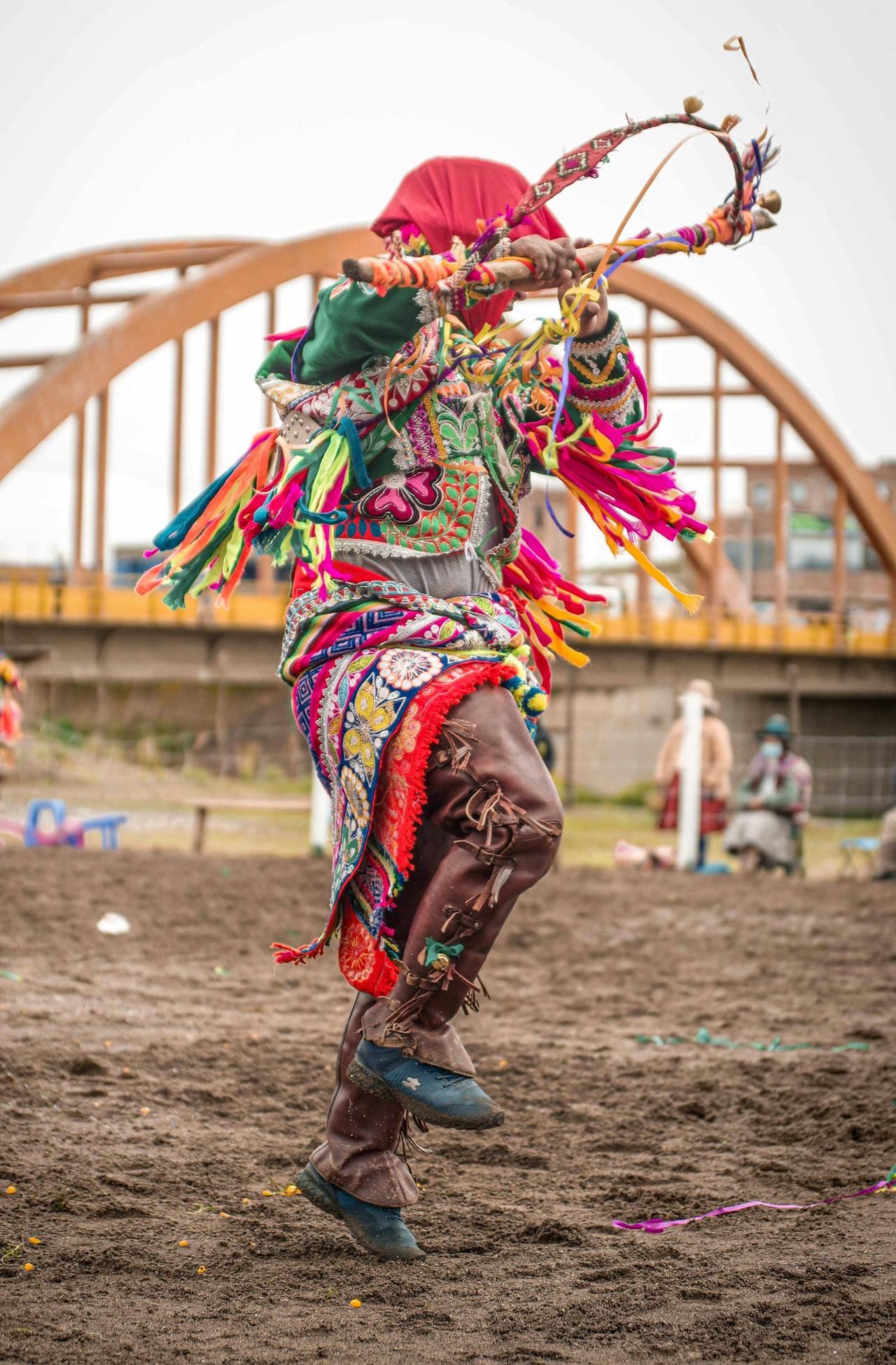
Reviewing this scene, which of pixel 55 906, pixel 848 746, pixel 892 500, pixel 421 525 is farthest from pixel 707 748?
pixel 892 500

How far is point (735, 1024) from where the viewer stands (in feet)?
17.4

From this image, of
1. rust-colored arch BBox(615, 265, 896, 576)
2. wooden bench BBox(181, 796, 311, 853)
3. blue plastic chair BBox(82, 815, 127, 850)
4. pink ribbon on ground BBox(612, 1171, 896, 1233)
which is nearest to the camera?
pink ribbon on ground BBox(612, 1171, 896, 1233)

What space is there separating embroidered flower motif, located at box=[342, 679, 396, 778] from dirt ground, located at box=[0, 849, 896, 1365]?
0.98 m

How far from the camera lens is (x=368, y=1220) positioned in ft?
9.16

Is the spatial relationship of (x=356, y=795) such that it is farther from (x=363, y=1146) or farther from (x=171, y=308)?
(x=171, y=308)

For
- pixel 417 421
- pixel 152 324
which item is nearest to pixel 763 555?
pixel 152 324

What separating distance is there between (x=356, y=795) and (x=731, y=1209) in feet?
3.97

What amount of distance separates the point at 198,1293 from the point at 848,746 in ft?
106

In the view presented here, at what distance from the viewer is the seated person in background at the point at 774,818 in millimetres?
10898

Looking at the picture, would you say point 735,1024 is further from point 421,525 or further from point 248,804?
point 248,804

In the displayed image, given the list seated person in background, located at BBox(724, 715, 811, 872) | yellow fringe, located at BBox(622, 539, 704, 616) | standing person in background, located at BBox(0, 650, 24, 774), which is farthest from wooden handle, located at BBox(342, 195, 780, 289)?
seated person in background, located at BBox(724, 715, 811, 872)

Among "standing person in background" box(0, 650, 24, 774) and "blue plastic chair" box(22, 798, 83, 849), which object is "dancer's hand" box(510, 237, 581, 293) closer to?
"standing person in background" box(0, 650, 24, 774)

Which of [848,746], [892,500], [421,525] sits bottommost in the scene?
[848,746]

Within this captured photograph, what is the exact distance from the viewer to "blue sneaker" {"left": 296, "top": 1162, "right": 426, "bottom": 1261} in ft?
9.05
